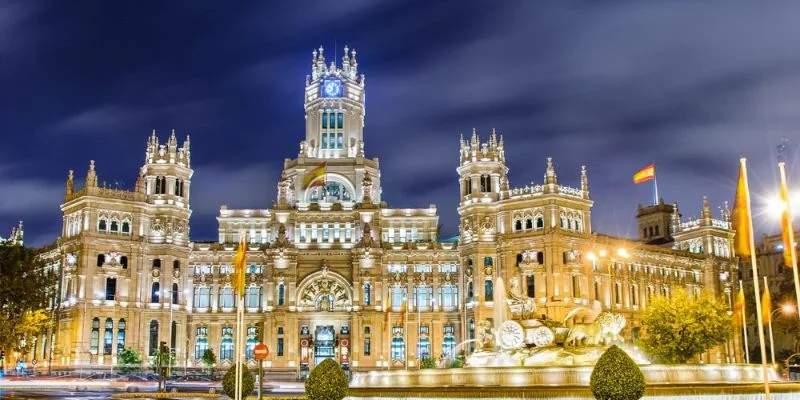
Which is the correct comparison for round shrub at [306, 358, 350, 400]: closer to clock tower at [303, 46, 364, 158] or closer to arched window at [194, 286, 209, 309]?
arched window at [194, 286, 209, 309]

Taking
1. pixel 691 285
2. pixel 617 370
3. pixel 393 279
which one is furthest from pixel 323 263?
pixel 617 370

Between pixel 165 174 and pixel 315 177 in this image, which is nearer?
pixel 165 174

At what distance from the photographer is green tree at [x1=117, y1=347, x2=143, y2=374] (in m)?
102

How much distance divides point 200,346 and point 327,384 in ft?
274

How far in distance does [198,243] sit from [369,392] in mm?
84772

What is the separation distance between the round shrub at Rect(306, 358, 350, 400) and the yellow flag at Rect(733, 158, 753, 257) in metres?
17.4

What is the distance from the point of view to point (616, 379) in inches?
1276

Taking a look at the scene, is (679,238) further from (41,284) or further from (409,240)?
(41,284)

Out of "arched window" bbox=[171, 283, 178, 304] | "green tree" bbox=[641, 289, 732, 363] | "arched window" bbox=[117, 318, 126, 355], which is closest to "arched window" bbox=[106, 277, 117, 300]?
"arched window" bbox=[117, 318, 126, 355]

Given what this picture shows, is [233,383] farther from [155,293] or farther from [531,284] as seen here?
[155,293]

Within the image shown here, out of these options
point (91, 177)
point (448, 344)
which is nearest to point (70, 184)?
point (91, 177)

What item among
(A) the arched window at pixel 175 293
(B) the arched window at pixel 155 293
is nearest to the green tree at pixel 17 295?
(B) the arched window at pixel 155 293

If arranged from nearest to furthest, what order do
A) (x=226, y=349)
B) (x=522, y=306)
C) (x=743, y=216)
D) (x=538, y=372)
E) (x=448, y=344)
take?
(x=743, y=216) → (x=538, y=372) → (x=522, y=306) → (x=226, y=349) → (x=448, y=344)

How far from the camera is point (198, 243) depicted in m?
121
